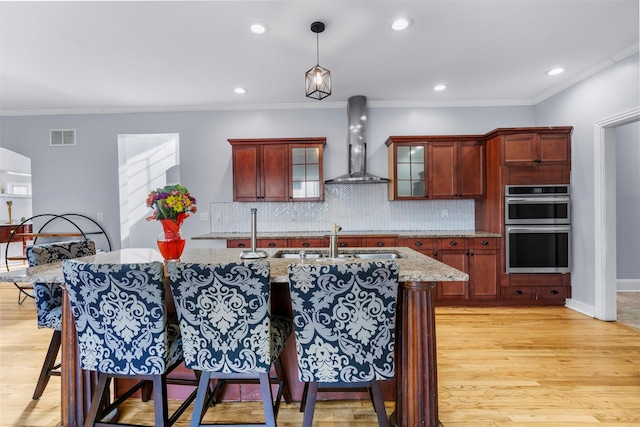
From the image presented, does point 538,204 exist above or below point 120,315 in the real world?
above

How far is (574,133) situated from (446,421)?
3.59 meters

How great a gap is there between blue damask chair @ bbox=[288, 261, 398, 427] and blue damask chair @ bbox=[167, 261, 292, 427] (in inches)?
5.6

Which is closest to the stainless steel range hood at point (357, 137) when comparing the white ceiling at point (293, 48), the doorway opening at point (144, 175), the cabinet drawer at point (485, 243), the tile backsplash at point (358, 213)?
the white ceiling at point (293, 48)

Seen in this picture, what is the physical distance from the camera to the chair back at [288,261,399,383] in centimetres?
120

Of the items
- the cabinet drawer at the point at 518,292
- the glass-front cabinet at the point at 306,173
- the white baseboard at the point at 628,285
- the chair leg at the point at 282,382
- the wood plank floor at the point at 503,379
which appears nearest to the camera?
the chair leg at the point at 282,382

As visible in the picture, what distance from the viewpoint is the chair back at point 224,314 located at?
120 centimetres

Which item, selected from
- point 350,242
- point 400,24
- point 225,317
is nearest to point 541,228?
point 350,242

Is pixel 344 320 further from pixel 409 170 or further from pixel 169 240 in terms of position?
pixel 409 170

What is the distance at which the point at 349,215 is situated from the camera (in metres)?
4.33

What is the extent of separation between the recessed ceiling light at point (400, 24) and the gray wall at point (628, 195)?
380 cm

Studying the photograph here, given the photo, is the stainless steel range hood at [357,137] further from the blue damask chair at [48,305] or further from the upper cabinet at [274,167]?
the blue damask chair at [48,305]

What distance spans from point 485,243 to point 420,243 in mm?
766

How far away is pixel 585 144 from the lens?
11.1ft

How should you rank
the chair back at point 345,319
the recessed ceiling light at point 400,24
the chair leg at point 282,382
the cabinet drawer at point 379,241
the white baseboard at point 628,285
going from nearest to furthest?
the chair back at point 345,319, the chair leg at point 282,382, the recessed ceiling light at point 400,24, the cabinet drawer at point 379,241, the white baseboard at point 628,285
